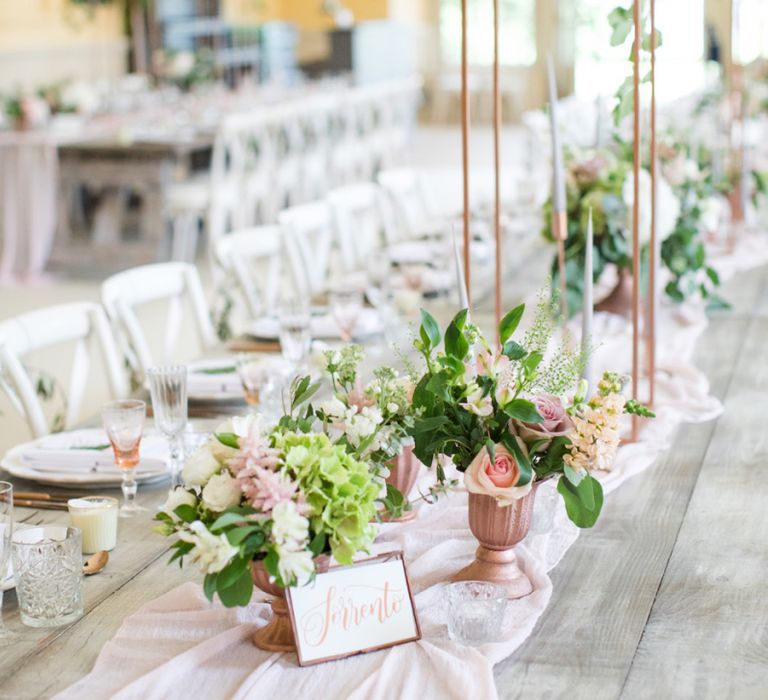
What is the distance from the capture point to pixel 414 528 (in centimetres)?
192

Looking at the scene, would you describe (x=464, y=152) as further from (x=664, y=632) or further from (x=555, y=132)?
(x=664, y=632)

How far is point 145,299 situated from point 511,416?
204cm

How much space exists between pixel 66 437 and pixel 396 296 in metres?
1.29

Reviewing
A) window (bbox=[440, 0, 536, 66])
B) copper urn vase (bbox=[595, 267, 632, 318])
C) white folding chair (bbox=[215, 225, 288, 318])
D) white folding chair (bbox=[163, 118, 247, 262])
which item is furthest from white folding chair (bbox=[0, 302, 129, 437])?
window (bbox=[440, 0, 536, 66])

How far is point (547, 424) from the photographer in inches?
59.8

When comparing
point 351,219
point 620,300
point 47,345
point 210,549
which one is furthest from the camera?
point 351,219

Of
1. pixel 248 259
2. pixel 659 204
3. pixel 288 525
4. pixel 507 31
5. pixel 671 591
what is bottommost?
pixel 671 591

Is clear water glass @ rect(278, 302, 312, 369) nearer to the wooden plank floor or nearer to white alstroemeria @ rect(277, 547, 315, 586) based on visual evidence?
the wooden plank floor

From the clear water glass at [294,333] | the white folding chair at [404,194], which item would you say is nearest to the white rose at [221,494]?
the clear water glass at [294,333]

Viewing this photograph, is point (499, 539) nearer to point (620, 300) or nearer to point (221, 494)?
point (221, 494)

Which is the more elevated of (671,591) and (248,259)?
(248,259)

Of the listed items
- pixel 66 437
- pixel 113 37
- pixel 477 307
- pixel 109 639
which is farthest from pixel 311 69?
pixel 109 639


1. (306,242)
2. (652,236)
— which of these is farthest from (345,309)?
(306,242)

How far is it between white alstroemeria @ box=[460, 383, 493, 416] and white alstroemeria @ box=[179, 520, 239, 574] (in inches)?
13.5
